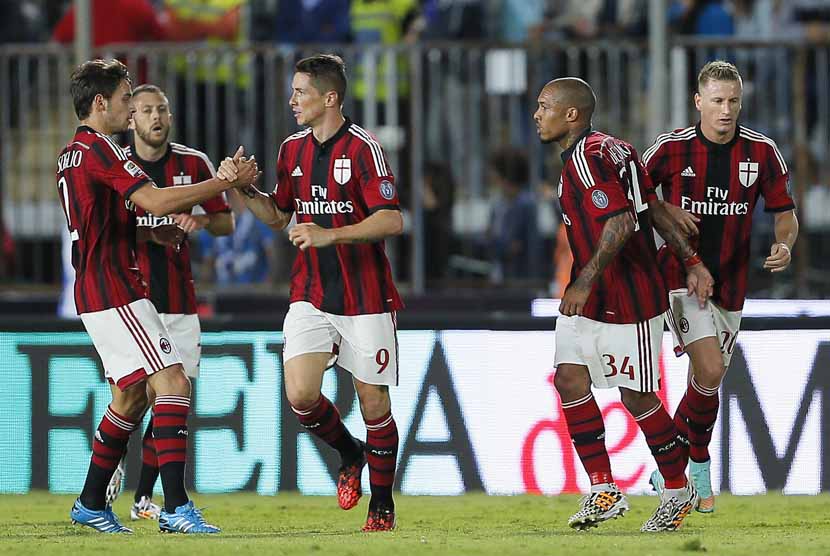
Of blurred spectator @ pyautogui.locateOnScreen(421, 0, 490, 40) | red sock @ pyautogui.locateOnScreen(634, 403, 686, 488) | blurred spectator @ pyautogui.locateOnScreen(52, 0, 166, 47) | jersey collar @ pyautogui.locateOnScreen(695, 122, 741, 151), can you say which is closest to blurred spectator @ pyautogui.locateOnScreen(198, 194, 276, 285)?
blurred spectator @ pyautogui.locateOnScreen(52, 0, 166, 47)

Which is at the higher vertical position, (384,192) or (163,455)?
(384,192)

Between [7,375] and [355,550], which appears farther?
[7,375]

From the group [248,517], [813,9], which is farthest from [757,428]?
[813,9]

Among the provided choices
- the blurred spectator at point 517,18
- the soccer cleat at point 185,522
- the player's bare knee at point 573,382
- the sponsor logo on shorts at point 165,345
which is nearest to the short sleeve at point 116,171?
the sponsor logo on shorts at point 165,345

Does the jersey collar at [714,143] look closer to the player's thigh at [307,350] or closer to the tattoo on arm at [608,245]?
the tattoo on arm at [608,245]

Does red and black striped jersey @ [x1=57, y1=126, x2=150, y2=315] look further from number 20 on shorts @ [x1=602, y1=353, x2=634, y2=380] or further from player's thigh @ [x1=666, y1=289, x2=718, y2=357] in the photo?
player's thigh @ [x1=666, y1=289, x2=718, y2=357]

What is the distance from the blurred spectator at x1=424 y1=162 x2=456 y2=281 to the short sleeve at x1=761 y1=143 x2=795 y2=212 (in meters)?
4.71

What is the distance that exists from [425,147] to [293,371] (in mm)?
5151

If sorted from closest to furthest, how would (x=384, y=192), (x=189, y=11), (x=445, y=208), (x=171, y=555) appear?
(x=171, y=555) < (x=384, y=192) < (x=445, y=208) < (x=189, y=11)

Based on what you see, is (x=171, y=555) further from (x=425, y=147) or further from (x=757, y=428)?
(x=425, y=147)

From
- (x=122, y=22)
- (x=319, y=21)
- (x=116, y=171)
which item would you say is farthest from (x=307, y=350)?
(x=122, y=22)

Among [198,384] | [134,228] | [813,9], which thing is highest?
[813,9]

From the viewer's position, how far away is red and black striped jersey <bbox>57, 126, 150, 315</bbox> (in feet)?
26.2

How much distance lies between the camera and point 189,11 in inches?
563
